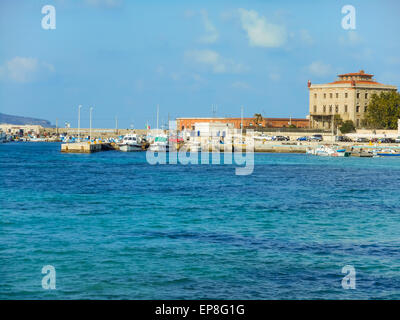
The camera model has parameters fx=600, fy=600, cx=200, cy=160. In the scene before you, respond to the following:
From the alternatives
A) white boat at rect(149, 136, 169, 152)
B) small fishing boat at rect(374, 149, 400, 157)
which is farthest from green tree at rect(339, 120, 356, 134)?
white boat at rect(149, 136, 169, 152)

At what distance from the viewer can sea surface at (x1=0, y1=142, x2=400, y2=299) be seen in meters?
15.6

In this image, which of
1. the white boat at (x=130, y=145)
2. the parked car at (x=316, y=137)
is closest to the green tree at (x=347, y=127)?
the parked car at (x=316, y=137)

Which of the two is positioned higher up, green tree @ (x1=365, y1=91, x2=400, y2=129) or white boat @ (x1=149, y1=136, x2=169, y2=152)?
green tree @ (x1=365, y1=91, x2=400, y2=129)

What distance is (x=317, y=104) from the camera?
136m

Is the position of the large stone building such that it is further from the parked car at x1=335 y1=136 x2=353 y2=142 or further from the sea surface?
the sea surface

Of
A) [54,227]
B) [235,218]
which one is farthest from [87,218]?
[235,218]

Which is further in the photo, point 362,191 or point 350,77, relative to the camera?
point 350,77

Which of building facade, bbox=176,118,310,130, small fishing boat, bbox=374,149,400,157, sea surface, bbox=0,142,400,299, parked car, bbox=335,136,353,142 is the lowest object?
sea surface, bbox=0,142,400,299

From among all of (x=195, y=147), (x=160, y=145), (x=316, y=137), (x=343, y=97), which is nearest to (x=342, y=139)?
(x=316, y=137)

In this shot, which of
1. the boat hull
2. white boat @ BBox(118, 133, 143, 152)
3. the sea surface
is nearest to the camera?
the sea surface

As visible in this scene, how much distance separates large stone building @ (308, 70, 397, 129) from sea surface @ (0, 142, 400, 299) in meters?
91.5

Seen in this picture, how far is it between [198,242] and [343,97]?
378 feet
